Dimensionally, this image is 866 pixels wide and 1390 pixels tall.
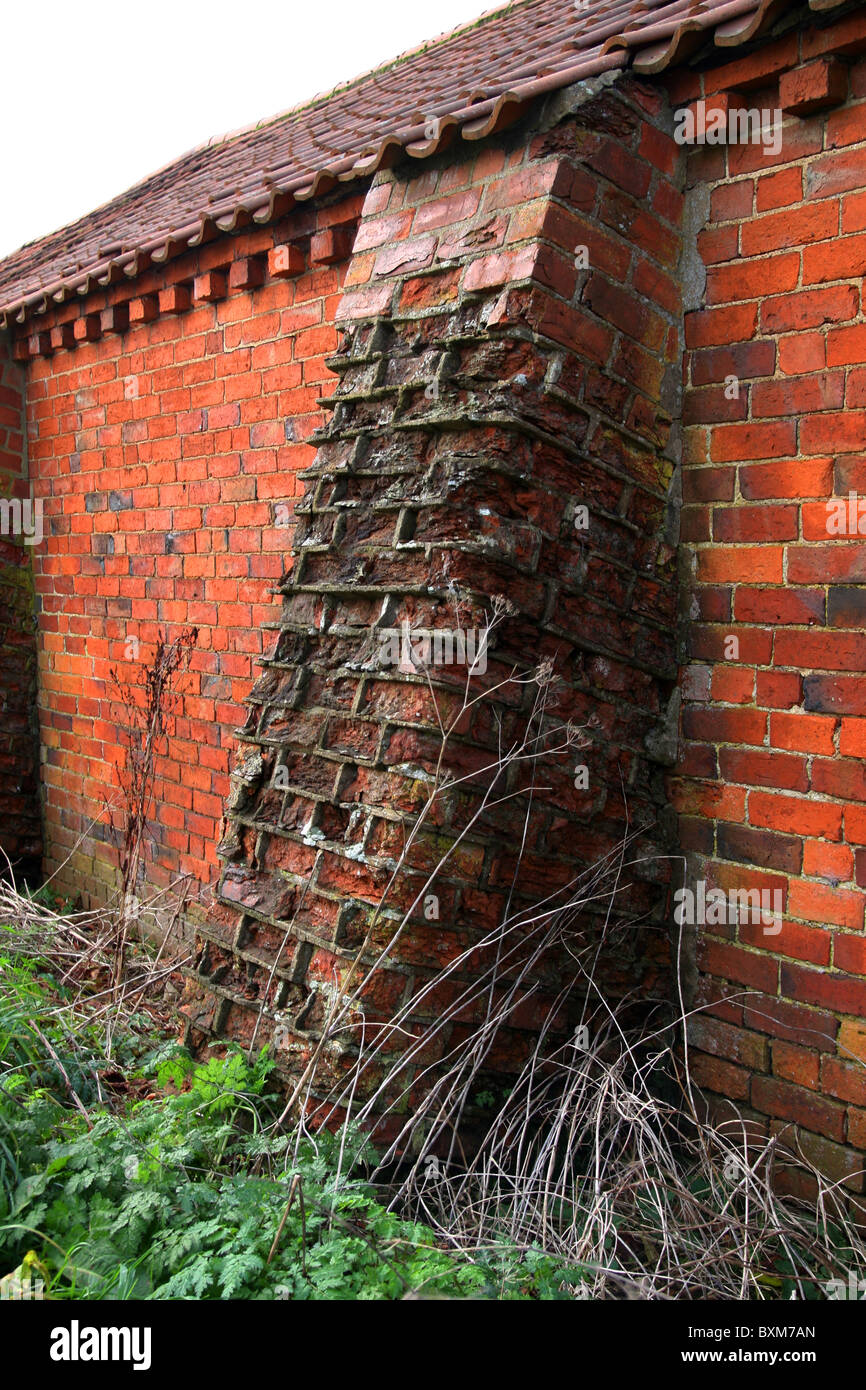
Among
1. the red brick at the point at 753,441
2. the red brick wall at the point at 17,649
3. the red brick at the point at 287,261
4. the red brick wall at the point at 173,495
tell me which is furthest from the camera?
the red brick wall at the point at 17,649

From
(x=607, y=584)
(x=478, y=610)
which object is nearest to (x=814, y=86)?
(x=607, y=584)

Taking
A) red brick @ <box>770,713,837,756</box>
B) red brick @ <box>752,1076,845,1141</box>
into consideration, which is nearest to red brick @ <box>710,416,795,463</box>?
red brick @ <box>770,713,837,756</box>

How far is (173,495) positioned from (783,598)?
3.38m

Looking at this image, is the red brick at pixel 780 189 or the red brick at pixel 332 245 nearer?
the red brick at pixel 780 189

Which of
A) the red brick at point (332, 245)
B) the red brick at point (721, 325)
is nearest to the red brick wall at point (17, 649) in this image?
the red brick at point (332, 245)

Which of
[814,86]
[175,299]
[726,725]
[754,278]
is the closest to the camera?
[814,86]

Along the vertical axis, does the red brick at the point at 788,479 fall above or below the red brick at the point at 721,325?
below

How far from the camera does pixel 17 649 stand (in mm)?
6422

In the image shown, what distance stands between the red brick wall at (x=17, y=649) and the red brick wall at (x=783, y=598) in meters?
4.90

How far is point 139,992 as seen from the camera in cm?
383

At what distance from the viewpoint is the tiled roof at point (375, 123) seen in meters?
2.70

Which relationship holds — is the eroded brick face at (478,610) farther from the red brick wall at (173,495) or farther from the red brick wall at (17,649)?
the red brick wall at (17,649)

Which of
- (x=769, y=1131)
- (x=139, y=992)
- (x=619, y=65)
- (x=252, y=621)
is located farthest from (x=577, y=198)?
(x=139, y=992)

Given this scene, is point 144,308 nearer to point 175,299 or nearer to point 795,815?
point 175,299
